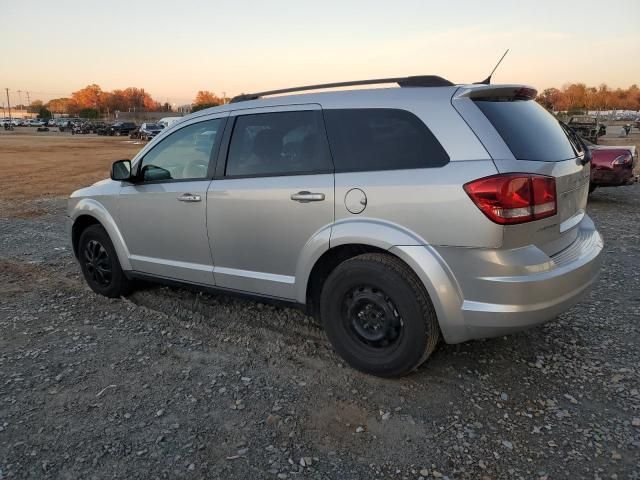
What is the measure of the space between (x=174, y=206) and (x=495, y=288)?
264cm

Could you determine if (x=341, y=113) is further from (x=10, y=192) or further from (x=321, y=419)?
(x=10, y=192)

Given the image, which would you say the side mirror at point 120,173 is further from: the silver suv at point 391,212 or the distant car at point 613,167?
the distant car at point 613,167

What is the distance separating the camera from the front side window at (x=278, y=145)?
11.8 feet

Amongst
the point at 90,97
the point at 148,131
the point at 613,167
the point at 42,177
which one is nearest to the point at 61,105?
the point at 90,97

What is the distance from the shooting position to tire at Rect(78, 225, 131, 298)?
16.4ft

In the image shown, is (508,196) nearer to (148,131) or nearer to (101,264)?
(101,264)

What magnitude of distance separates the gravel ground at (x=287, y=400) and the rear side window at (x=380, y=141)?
1412 millimetres

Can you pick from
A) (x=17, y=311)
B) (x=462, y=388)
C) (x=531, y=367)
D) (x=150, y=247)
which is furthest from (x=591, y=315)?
(x=17, y=311)

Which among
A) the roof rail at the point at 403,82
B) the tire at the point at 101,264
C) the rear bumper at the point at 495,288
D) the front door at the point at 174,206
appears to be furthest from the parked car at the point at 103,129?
the rear bumper at the point at 495,288

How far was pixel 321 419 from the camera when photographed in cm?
304

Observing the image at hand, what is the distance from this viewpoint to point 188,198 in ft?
13.7

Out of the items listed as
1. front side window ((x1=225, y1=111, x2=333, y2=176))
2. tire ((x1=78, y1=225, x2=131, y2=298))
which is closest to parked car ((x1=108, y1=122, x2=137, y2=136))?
tire ((x1=78, y1=225, x2=131, y2=298))

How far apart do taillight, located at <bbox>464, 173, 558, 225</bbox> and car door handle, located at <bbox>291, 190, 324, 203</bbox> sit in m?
0.97

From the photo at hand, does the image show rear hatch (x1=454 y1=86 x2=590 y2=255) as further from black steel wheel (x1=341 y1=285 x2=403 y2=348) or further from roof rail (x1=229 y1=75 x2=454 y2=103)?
black steel wheel (x1=341 y1=285 x2=403 y2=348)
